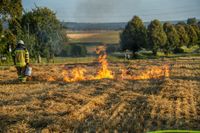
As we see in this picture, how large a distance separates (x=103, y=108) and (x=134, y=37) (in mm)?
86180

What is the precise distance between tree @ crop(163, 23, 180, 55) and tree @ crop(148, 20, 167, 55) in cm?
306

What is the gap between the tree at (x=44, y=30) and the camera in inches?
2815

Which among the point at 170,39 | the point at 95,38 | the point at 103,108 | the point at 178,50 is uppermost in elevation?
the point at 95,38

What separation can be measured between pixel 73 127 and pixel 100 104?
157 inches

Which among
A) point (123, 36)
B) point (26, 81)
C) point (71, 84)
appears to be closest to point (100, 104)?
point (71, 84)

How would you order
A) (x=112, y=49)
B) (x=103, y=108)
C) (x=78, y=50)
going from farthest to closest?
(x=78, y=50), (x=112, y=49), (x=103, y=108)

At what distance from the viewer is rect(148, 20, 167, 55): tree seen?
10011 centimetres

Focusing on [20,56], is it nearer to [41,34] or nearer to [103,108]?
[103,108]

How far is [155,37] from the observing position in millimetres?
101188

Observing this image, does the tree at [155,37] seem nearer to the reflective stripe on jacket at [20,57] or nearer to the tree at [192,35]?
the tree at [192,35]

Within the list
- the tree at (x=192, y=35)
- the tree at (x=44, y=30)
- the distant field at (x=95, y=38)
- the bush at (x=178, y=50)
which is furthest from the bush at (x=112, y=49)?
the tree at (x=44, y=30)

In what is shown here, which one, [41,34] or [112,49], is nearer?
[41,34]

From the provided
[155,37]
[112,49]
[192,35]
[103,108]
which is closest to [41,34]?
[155,37]

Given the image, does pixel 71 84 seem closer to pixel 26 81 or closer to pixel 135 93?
pixel 26 81
